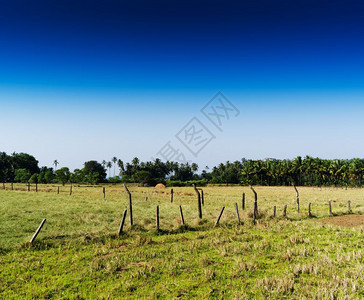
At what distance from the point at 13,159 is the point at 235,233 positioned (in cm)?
13901

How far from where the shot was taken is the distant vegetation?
97.2 metres

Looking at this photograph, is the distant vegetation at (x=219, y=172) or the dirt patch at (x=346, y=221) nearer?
the dirt patch at (x=346, y=221)

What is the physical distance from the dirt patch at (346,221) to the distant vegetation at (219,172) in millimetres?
78366

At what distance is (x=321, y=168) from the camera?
101 meters

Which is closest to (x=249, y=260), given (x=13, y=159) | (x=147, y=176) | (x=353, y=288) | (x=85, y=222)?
(x=353, y=288)

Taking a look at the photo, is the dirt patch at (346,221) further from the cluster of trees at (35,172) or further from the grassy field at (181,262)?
the cluster of trees at (35,172)

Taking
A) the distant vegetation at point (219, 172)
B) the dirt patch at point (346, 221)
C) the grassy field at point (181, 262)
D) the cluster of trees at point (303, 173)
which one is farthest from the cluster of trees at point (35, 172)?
the dirt patch at point (346, 221)

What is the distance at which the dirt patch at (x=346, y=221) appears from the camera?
21766 millimetres

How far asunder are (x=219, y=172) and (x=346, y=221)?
13485 centimetres

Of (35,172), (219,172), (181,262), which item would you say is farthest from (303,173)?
(35,172)

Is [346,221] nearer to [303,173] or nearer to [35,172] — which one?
[303,173]

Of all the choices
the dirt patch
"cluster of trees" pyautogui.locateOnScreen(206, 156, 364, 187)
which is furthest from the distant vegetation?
the dirt patch

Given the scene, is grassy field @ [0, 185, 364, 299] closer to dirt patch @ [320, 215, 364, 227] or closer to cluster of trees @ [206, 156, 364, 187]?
dirt patch @ [320, 215, 364, 227]

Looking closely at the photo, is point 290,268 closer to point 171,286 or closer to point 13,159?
point 171,286
